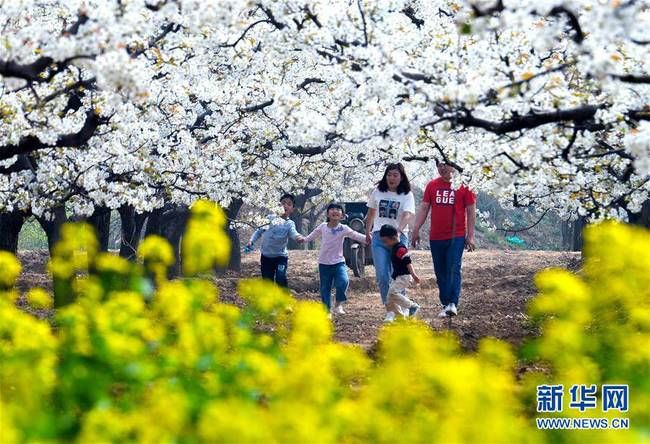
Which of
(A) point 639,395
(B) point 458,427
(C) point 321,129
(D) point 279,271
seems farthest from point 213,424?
(D) point 279,271

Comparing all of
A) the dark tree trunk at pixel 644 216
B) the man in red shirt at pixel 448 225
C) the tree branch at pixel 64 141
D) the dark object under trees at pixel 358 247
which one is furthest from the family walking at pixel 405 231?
the dark object under trees at pixel 358 247

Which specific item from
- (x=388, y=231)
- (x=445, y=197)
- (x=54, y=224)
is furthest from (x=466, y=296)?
(x=54, y=224)

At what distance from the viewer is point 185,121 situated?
15922 millimetres

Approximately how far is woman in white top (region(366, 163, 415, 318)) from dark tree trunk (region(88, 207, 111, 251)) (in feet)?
17.8

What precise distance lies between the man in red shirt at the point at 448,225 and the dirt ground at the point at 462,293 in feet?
1.71

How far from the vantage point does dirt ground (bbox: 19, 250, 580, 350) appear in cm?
1198

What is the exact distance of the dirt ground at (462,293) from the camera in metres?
12.0

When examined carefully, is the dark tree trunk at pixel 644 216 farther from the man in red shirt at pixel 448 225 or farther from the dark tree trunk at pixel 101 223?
the dark tree trunk at pixel 101 223

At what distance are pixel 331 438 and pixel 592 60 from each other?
3708mm

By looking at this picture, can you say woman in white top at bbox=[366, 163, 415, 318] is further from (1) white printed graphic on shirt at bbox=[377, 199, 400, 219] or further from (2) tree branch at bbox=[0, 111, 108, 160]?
(2) tree branch at bbox=[0, 111, 108, 160]

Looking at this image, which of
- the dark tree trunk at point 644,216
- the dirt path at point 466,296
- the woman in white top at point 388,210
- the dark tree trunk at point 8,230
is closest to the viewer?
the dirt path at point 466,296

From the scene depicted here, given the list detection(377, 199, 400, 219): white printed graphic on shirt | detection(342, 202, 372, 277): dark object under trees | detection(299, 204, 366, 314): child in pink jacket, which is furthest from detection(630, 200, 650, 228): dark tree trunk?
detection(342, 202, 372, 277): dark object under trees

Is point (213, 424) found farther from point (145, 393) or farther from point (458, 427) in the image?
point (145, 393)

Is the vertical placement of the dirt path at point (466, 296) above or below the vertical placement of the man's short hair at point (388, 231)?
below
